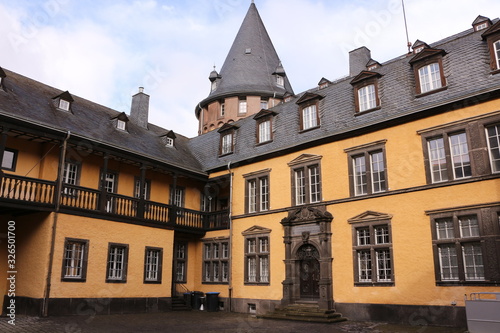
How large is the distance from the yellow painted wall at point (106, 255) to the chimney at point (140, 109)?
8297 mm

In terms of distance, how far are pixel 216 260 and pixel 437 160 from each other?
11257 millimetres

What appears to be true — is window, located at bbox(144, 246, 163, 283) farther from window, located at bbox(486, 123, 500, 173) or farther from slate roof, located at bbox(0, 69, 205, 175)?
window, located at bbox(486, 123, 500, 173)

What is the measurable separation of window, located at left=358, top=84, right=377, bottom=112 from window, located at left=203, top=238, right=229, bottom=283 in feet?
29.0

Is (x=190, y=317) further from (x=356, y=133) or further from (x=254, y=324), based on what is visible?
(x=356, y=133)

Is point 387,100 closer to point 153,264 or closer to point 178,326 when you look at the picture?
point 178,326

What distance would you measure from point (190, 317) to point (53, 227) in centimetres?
597

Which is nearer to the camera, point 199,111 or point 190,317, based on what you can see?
point 190,317

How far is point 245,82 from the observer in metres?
31.0

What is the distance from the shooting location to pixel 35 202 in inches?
583

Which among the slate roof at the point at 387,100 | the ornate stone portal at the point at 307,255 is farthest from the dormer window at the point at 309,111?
the ornate stone portal at the point at 307,255

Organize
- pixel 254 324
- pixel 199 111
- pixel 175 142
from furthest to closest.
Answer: pixel 199 111 < pixel 175 142 < pixel 254 324

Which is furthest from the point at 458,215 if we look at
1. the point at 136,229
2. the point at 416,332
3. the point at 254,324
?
the point at 136,229

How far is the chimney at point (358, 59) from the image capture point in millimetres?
23422

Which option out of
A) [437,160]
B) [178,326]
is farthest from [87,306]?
[437,160]
